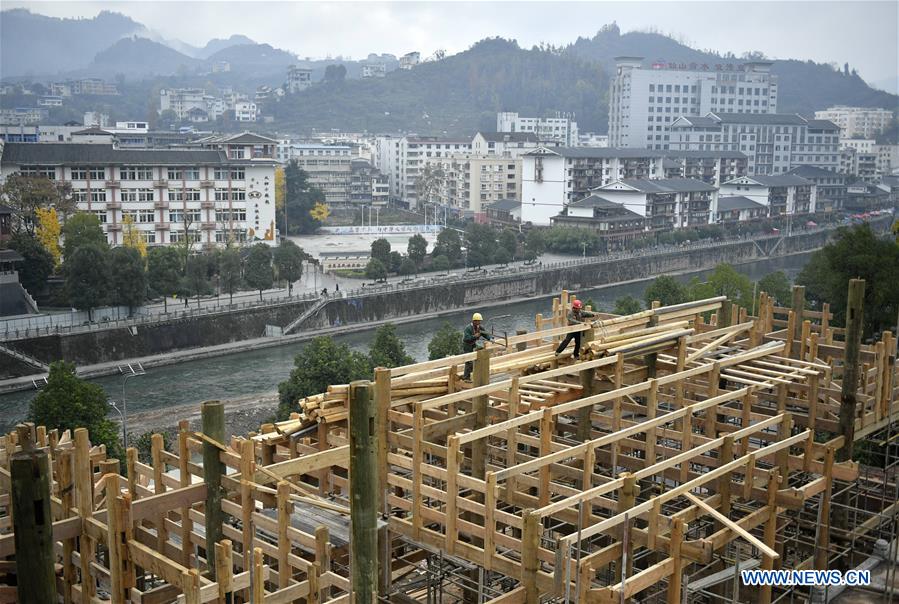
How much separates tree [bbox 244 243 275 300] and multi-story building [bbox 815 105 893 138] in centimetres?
7586

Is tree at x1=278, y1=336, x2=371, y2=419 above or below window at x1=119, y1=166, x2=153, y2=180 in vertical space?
below

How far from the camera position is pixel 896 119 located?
96562mm

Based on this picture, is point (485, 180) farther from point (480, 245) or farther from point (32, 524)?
point (32, 524)

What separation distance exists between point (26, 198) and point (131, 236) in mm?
3530

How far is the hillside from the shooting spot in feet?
290

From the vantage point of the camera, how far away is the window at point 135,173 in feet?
115

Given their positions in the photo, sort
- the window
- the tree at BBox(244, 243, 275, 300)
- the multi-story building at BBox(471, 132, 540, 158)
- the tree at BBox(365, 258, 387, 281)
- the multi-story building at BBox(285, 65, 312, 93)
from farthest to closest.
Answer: the multi-story building at BBox(285, 65, 312, 93)
the multi-story building at BBox(471, 132, 540, 158)
the window
the tree at BBox(365, 258, 387, 281)
the tree at BBox(244, 243, 275, 300)

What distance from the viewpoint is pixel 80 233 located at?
2911cm

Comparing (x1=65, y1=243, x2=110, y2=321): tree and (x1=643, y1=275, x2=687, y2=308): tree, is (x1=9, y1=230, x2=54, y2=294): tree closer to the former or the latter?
(x1=65, y1=243, x2=110, y2=321): tree

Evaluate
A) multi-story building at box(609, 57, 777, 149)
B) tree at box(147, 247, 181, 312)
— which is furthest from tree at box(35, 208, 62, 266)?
multi-story building at box(609, 57, 777, 149)

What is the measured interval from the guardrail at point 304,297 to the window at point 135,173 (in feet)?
30.6

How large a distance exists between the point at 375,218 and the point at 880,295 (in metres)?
37.6

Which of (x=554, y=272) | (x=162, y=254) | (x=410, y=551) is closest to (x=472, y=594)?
(x=410, y=551)

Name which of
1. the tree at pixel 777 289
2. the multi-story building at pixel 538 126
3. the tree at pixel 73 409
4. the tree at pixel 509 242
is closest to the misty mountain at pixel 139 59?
the multi-story building at pixel 538 126
